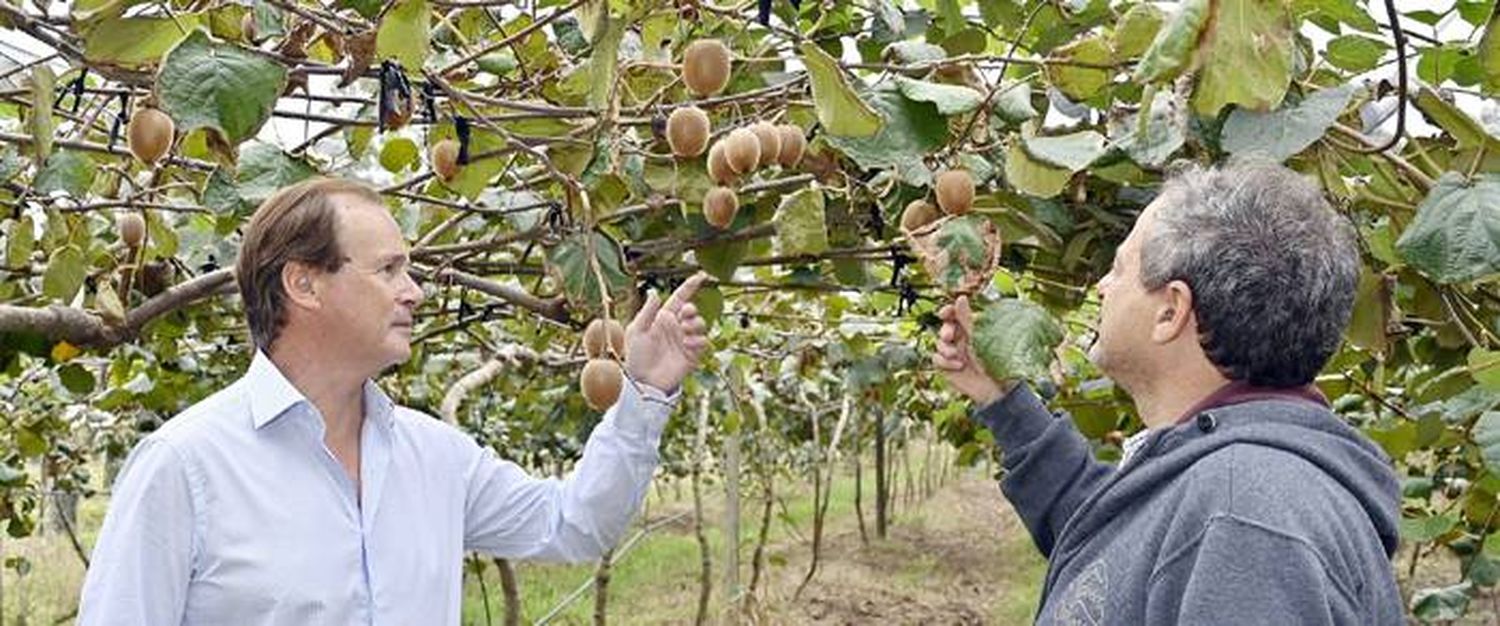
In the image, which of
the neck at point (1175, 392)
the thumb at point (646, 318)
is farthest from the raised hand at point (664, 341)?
the neck at point (1175, 392)

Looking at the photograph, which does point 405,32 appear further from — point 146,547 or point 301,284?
point 146,547

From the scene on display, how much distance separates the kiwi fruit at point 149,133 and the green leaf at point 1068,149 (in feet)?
2.75

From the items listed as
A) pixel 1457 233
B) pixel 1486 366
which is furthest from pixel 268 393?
pixel 1486 366

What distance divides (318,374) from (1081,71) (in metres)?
0.89

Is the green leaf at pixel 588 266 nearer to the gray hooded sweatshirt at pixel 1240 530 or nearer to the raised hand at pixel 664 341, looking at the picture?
the raised hand at pixel 664 341

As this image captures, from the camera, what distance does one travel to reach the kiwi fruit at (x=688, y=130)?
163cm

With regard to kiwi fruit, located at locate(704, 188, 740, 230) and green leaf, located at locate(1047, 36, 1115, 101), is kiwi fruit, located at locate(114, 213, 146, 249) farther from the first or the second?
green leaf, located at locate(1047, 36, 1115, 101)

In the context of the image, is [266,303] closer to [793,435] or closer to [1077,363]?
[1077,363]

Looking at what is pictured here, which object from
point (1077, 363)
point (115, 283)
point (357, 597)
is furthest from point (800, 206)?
point (1077, 363)

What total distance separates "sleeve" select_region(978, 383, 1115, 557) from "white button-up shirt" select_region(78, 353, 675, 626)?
440mm

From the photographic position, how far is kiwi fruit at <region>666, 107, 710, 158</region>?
5.34 feet

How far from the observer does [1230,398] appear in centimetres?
141

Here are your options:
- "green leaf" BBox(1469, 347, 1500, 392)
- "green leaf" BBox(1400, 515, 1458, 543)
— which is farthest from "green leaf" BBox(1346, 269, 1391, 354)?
"green leaf" BBox(1400, 515, 1458, 543)

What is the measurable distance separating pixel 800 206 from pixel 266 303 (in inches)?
23.8
